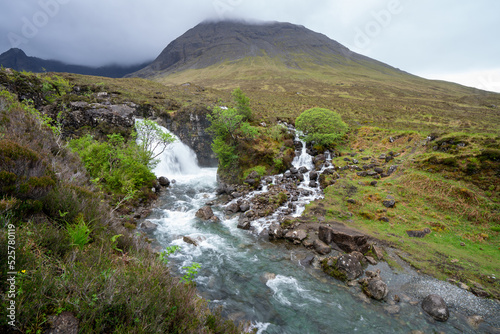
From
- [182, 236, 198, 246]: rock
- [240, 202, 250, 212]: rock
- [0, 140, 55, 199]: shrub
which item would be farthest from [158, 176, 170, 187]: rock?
[0, 140, 55, 199]: shrub

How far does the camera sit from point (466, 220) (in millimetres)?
13094

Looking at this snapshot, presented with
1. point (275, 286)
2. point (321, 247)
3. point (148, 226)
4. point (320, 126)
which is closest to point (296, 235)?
point (321, 247)

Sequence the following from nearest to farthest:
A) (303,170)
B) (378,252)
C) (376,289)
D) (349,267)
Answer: (376,289), (349,267), (378,252), (303,170)

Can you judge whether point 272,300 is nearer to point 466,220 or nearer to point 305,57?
point 466,220

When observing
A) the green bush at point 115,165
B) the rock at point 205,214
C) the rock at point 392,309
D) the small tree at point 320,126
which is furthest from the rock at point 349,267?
the small tree at point 320,126

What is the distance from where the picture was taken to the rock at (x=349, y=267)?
9.82 meters

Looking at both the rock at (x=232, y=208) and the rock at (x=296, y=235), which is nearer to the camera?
the rock at (x=296, y=235)

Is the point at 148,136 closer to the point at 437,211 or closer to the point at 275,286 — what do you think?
the point at 275,286

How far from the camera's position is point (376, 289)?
28.8 ft

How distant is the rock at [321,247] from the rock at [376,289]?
264 centimetres

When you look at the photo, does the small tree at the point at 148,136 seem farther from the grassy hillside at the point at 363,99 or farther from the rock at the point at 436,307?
the grassy hillside at the point at 363,99

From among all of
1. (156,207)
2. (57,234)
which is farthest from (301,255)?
(156,207)

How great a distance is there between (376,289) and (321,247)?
334 cm

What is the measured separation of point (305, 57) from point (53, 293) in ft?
730
